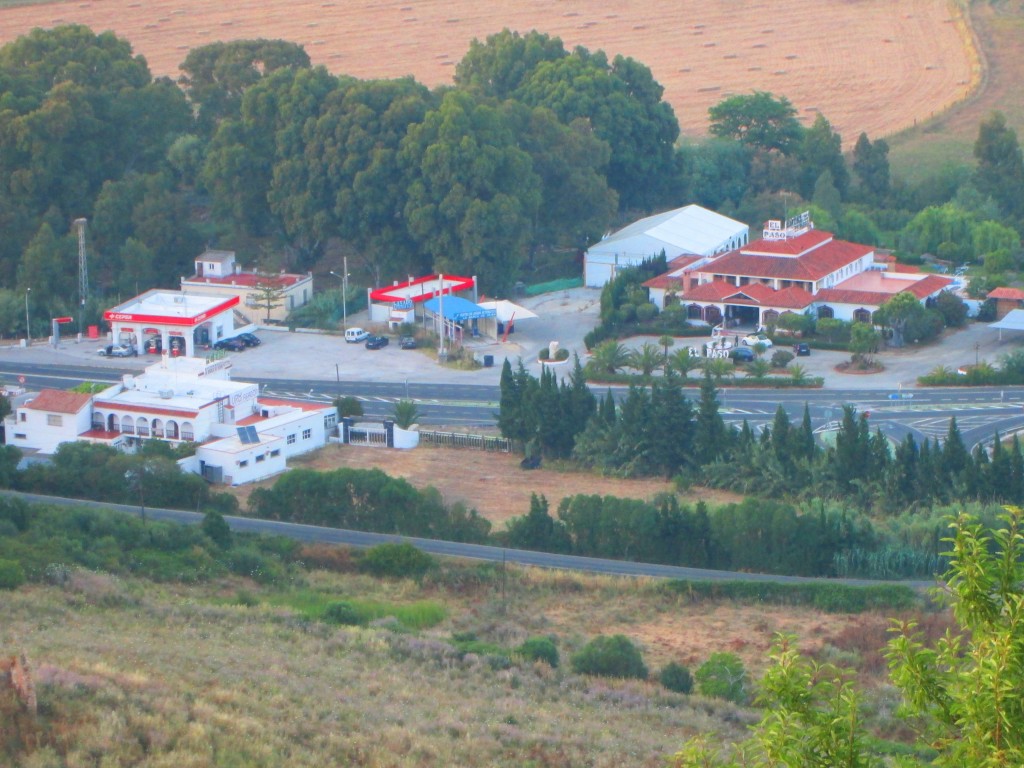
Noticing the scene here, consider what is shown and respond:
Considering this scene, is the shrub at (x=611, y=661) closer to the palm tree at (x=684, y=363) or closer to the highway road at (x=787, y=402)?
the highway road at (x=787, y=402)

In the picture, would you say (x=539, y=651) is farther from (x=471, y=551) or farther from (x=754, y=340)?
(x=754, y=340)

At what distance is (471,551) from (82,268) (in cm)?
3283

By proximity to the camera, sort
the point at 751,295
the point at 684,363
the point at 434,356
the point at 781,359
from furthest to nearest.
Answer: the point at 751,295
the point at 434,356
the point at 781,359
the point at 684,363

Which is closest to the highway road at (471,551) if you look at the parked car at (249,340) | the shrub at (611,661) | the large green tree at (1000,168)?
the shrub at (611,661)

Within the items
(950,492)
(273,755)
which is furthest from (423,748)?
(950,492)

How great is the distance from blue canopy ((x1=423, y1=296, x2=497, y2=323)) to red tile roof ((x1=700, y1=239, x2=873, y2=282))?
9057mm

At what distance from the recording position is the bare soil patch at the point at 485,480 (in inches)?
1700

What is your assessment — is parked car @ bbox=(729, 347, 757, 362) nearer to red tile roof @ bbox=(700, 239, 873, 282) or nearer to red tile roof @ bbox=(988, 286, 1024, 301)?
red tile roof @ bbox=(700, 239, 873, 282)

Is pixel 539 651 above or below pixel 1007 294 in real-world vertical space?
below

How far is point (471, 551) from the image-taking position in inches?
1474

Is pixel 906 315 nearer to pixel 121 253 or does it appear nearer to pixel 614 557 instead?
pixel 614 557

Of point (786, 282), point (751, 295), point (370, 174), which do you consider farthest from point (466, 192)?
point (786, 282)

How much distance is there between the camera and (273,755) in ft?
63.5

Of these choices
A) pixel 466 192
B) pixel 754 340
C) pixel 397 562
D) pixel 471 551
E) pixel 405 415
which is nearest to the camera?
pixel 397 562
